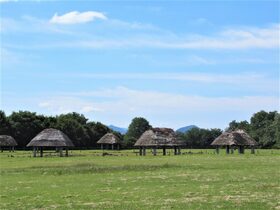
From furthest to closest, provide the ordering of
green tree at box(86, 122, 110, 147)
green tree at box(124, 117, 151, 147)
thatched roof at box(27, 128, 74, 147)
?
green tree at box(124, 117, 151, 147)
green tree at box(86, 122, 110, 147)
thatched roof at box(27, 128, 74, 147)

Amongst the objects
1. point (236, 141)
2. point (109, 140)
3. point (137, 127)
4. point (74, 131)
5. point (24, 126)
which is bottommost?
point (236, 141)

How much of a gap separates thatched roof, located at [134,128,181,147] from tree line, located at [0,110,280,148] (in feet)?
70.0

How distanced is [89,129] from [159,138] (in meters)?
55.4

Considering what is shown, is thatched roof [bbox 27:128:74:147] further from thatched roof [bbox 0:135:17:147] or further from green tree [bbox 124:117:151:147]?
green tree [bbox 124:117:151:147]

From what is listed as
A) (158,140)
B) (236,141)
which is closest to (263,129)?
(236,141)

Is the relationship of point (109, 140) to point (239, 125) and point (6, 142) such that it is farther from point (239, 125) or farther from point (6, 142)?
point (239, 125)

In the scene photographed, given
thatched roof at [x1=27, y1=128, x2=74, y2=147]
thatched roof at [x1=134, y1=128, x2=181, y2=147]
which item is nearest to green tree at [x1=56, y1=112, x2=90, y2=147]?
thatched roof at [x1=27, y1=128, x2=74, y2=147]

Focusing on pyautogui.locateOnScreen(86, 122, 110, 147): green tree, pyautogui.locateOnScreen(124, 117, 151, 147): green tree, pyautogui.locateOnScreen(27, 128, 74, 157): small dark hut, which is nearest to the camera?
pyautogui.locateOnScreen(27, 128, 74, 157): small dark hut

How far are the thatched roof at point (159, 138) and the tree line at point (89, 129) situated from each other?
840 inches

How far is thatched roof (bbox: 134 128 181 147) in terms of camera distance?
7438 cm

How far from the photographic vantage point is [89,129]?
419 ft

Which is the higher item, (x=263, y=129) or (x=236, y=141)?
(x=263, y=129)

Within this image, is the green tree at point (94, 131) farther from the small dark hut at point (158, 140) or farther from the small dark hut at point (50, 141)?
the small dark hut at point (158, 140)

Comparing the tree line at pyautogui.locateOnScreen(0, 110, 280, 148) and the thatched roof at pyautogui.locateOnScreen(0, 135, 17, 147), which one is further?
the tree line at pyautogui.locateOnScreen(0, 110, 280, 148)
